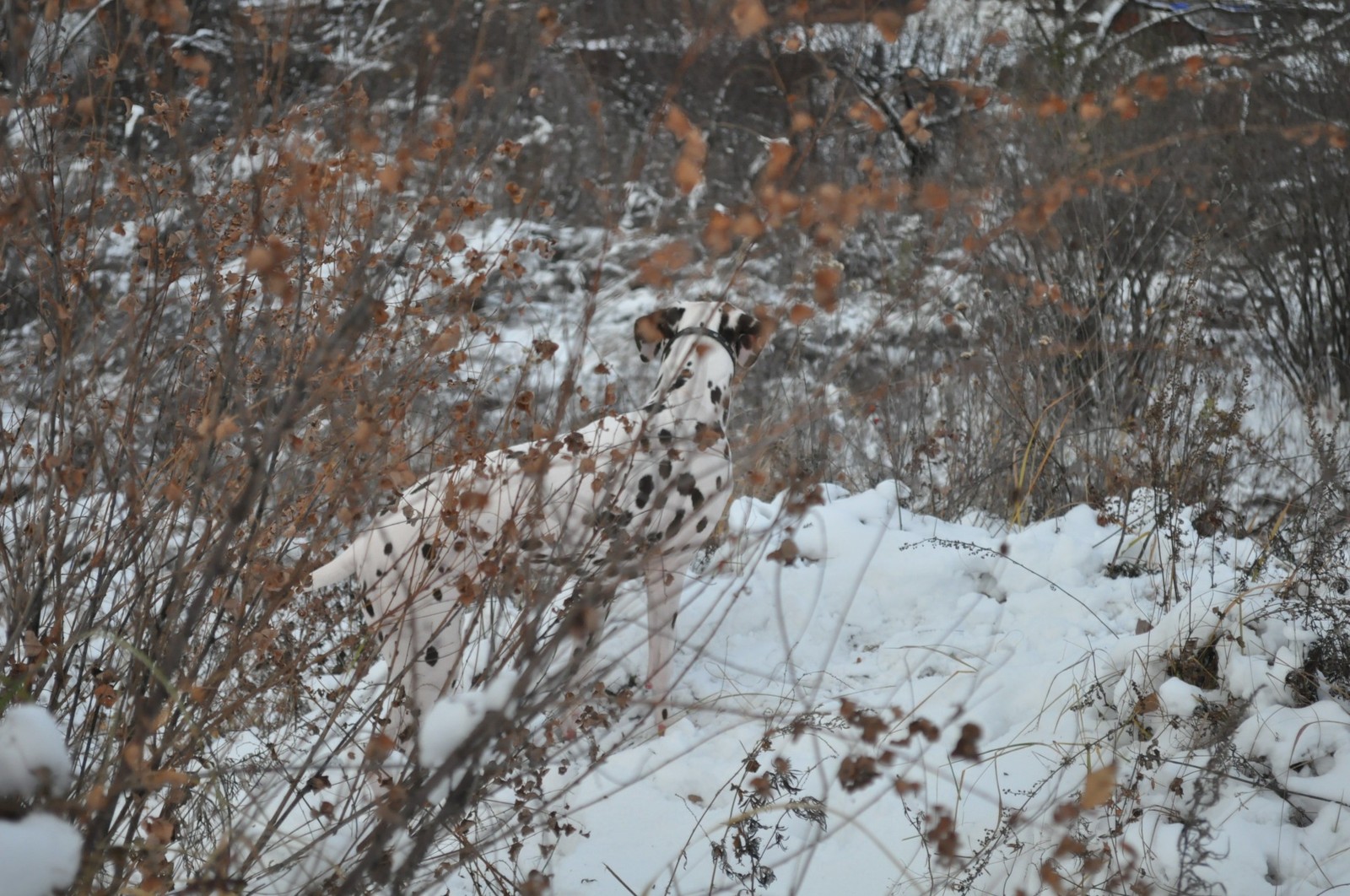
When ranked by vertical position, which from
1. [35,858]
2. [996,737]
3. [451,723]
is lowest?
[35,858]

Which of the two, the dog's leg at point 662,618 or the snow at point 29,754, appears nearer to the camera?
the snow at point 29,754

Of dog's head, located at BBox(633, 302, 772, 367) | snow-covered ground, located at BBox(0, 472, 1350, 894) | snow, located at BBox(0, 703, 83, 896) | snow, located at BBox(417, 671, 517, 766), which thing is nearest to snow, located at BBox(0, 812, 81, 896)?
snow, located at BBox(0, 703, 83, 896)

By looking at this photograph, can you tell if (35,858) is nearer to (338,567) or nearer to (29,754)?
(29,754)

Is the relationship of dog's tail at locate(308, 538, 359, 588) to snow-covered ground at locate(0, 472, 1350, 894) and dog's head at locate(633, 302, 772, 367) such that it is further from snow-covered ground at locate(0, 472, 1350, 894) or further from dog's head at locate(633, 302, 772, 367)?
dog's head at locate(633, 302, 772, 367)

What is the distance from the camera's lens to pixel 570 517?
2.63m

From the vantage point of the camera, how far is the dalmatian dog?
66.3 inches

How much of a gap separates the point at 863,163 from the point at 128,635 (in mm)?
1942

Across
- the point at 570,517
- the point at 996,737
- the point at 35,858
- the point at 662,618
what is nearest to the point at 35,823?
the point at 35,858

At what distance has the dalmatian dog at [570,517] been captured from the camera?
168 cm

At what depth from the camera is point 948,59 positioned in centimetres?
1334

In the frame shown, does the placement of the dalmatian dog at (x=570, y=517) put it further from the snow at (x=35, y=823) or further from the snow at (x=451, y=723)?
the snow at (x=35, y=823)

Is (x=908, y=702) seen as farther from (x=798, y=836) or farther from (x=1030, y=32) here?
(x=1030, y=32)

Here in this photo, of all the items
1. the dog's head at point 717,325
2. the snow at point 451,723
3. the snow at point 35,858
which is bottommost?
the snow at point 35,858

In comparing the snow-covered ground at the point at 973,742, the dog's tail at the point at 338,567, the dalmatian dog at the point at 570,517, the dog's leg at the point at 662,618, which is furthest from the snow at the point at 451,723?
the dog's leg at the point at 662,618
